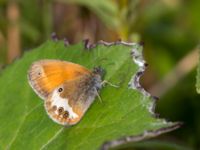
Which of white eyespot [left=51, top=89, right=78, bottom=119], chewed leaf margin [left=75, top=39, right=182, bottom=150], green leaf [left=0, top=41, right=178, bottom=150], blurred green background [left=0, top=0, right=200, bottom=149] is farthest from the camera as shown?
blurred green background [left=0, top=0, right=200, bottom=149]

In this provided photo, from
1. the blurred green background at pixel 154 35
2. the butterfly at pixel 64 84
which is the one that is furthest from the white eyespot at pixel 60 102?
the blurred green background at pixel 154 35

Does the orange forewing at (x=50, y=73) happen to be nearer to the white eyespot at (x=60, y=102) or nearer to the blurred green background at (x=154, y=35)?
the white eyespot at (x=60, y=102)

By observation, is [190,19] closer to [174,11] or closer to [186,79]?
[174,11]

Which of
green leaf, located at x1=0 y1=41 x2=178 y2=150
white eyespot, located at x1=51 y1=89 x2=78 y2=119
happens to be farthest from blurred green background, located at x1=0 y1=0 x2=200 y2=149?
white eyespot, located at x1=51 y1=89 x2=78 y2=119

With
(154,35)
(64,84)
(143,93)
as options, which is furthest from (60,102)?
(154,35)

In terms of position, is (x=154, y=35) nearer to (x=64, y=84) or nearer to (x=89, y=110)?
(x=64, y=84)

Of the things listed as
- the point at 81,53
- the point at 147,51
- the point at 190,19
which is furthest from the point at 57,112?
the point at 190,19

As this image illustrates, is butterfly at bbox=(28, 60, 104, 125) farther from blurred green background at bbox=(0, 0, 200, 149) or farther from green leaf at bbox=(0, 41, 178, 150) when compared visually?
blurred green background at bbox=(0, 0, 200, 149)
